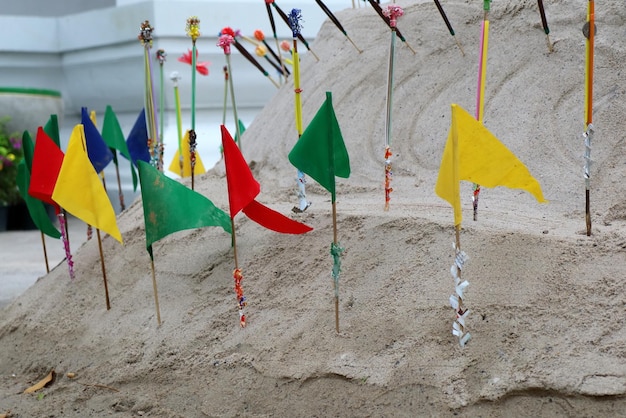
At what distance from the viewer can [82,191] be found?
297 centimetres

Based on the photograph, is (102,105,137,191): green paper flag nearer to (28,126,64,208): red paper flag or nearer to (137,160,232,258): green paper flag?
(28,126,64,208): red paper flag

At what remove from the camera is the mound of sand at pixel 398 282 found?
225 cm

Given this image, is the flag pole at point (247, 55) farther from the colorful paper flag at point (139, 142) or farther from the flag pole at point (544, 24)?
the flag pole at point (544, 24)

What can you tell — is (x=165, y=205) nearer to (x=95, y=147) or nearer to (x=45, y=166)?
(x=45, y=166)

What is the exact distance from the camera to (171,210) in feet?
9.21

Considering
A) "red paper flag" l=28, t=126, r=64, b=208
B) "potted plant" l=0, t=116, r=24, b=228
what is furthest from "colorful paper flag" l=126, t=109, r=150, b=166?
"potted plant" l=0, t=116, r=24, b=228

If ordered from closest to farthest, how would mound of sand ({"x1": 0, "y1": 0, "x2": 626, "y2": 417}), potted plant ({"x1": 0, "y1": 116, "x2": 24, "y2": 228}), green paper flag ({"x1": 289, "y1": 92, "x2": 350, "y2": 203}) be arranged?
mound of sand ({"x1": 0, "y1": 0, "x2": 626, "y2": 417}), green paper flag ({"x1": 289, "y1": 92, "x2": 350, "y2": 203}), potted plant ({"x1": 0, "y1": 116, "x2": 24, "y2": 228})

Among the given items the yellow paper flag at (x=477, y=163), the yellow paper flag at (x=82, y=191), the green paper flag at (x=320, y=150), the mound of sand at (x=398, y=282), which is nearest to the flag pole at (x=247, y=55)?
the mound of sand at (x=398, y=282)

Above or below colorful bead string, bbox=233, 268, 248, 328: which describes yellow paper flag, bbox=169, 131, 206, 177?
above

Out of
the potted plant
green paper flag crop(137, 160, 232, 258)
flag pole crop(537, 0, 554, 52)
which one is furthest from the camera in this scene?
the potted plant

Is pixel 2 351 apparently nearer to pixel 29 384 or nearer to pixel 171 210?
pixel 29 384

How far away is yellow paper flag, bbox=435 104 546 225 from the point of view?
7.52 feet

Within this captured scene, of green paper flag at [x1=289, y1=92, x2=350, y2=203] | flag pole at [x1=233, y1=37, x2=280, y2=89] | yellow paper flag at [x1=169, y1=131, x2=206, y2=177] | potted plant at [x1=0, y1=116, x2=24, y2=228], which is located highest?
flag pole at [x1=233, y1=37, x2=280, y2=89]

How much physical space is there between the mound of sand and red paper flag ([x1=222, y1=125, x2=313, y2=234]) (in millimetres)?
173
